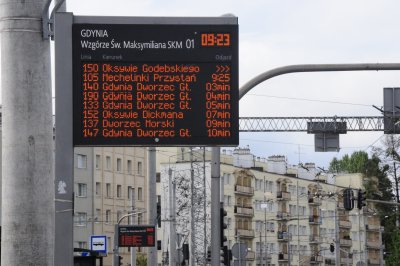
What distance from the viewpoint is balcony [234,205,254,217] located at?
418 ft

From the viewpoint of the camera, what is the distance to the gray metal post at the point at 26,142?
14.7m

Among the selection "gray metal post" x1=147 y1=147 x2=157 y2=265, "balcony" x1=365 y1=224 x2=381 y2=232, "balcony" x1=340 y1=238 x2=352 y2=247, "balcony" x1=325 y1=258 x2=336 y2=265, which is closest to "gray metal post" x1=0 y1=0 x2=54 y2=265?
"gray metal post" x1=147 y1=147 x2=157 y2=265

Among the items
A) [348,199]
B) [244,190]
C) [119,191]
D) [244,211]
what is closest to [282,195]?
[244,190]

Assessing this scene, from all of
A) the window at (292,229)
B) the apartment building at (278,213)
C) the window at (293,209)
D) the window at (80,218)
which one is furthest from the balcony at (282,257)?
the window at (80,218)

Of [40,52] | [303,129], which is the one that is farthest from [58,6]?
[303,129]

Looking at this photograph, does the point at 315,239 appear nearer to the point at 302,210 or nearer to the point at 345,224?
the point at 302,210

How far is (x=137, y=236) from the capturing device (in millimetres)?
42625

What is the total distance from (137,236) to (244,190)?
87179mm

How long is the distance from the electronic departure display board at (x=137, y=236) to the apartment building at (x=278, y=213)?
6751cm

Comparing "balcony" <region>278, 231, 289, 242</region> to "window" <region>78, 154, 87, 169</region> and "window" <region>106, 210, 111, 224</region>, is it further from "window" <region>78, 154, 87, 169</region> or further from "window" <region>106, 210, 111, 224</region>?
"window" <region>78, 154, 87, 169</region>

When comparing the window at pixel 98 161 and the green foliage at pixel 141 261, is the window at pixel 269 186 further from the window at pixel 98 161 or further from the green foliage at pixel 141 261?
the green foliage at pixel 141 261

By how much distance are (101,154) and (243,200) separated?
103 ft

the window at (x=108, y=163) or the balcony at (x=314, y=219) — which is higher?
the window at (x=108, y=163)

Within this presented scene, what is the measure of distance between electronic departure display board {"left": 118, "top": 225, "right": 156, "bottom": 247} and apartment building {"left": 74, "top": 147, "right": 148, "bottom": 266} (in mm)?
49678
